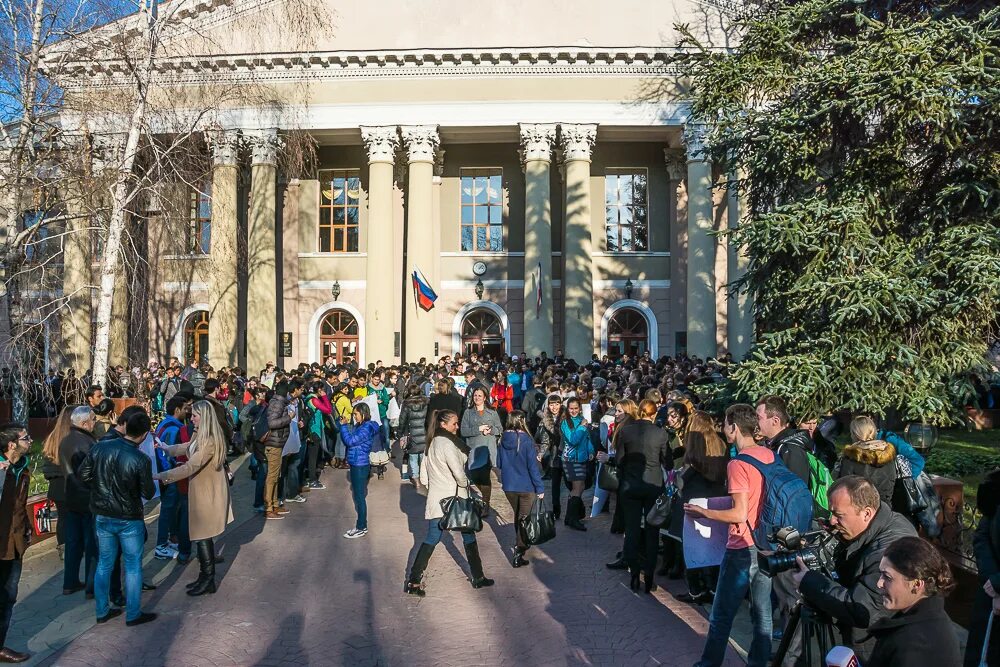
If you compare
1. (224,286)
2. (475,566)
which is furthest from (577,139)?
(475,566)

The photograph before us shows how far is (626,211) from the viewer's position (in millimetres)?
28875

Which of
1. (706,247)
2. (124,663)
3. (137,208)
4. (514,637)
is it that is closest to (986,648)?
(514,637)

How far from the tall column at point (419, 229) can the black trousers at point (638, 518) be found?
695 inches

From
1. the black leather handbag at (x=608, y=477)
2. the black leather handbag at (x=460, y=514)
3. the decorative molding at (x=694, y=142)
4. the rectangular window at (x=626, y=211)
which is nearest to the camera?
the black leather handbag at (x=460, y=514)

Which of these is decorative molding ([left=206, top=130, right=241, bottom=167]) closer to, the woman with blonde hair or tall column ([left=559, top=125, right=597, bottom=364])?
tall column ([left=559, top=125, right=597, bottom=364])

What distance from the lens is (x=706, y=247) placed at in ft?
81.6

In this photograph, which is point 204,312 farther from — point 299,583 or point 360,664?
point 360,664

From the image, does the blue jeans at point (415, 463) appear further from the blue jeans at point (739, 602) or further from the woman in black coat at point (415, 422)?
the blue jeans at point (739, 602)

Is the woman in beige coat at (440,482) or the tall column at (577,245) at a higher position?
the tall column at (577,245)

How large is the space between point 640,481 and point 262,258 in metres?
20.3

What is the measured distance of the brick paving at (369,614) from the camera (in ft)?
19.8

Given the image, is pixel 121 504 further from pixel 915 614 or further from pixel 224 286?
pixel 224 286

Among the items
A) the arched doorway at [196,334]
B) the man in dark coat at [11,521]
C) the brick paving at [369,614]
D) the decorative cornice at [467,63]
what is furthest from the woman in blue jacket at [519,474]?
the arched doorway at [196,334]

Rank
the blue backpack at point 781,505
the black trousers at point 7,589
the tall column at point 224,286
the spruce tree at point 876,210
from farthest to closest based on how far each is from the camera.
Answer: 1. the tall column at point 224,286
2. the spruce tree at point 876,210
3. the black trousers at point 7,589
4. the blue backpack at point 781,505
